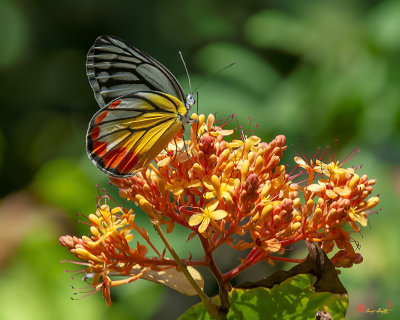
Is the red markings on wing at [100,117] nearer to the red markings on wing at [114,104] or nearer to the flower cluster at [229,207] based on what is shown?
the red markings on wing at [114,104]

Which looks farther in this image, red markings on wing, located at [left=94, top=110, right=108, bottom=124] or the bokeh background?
the bokeh background

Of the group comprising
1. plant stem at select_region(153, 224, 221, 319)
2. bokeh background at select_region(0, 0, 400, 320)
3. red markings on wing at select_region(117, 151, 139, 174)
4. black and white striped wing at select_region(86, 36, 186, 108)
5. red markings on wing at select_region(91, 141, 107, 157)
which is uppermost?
black and white striped wing at select_region(86, 36, 186, 108)

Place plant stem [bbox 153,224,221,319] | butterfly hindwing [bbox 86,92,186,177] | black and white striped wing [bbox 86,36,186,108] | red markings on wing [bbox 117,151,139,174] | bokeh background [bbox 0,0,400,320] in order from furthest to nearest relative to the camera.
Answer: bokeh background [bbox 0,0,400,320], black and white striped wing [bbox 86,36,186,108], butterfly hindwing [bbox 86,92,186,177], red markings on wing [bbox 117,151,139,174], plant stem [bbox 153,224,221,319]

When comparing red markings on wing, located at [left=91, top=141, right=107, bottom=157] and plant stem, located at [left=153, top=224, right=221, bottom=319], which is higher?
red markings on wing, located at [left=91, top=141, right=107, bottom=157]

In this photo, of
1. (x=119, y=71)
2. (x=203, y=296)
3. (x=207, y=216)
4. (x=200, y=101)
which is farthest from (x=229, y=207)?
(x=200, y=101)

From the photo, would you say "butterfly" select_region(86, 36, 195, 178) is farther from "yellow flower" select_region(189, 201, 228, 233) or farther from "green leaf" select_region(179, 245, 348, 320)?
"green leaf" select_region(179, 245, 348, 320)

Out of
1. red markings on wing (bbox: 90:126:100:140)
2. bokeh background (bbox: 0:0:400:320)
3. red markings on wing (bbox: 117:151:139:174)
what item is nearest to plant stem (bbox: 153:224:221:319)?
red markings on wing (bbox: 117:151:139:174)

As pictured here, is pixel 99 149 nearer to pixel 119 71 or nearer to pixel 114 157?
pixel 114 157

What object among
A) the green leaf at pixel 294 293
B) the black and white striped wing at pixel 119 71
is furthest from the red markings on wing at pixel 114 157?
the green leaf at pixel 294 293
